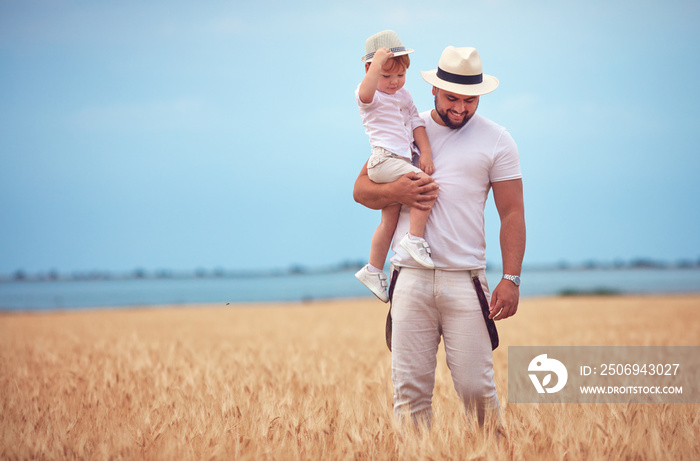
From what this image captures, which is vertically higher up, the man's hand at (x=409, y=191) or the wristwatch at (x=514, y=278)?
the man's hand at (x=409, y=191)

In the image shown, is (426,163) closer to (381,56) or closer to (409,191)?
(409,191)

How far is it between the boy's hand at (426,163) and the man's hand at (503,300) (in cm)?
87

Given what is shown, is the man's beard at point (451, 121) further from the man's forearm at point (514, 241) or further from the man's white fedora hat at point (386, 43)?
the man's forearm at point (514, 241)

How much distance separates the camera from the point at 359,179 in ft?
13.9

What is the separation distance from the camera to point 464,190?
12.9 ft

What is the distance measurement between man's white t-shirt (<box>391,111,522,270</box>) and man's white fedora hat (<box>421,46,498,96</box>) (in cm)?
28

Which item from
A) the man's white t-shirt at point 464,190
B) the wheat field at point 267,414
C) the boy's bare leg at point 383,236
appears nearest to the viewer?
the wheat field at point 267,414

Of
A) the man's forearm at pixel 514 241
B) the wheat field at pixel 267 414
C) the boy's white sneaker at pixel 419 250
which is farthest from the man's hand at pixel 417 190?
the wheat field at pixel 267 414

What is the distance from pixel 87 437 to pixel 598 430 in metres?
3.43

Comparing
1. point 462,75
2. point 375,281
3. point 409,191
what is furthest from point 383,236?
point 462,75

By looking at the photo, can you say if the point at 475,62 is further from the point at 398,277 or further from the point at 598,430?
the point at 598,430

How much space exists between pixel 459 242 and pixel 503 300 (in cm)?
47

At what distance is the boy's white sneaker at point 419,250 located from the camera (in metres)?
3.78

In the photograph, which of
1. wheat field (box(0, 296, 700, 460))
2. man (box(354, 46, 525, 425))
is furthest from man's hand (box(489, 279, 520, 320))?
wheat field (box(0, 296, 700, 460))
